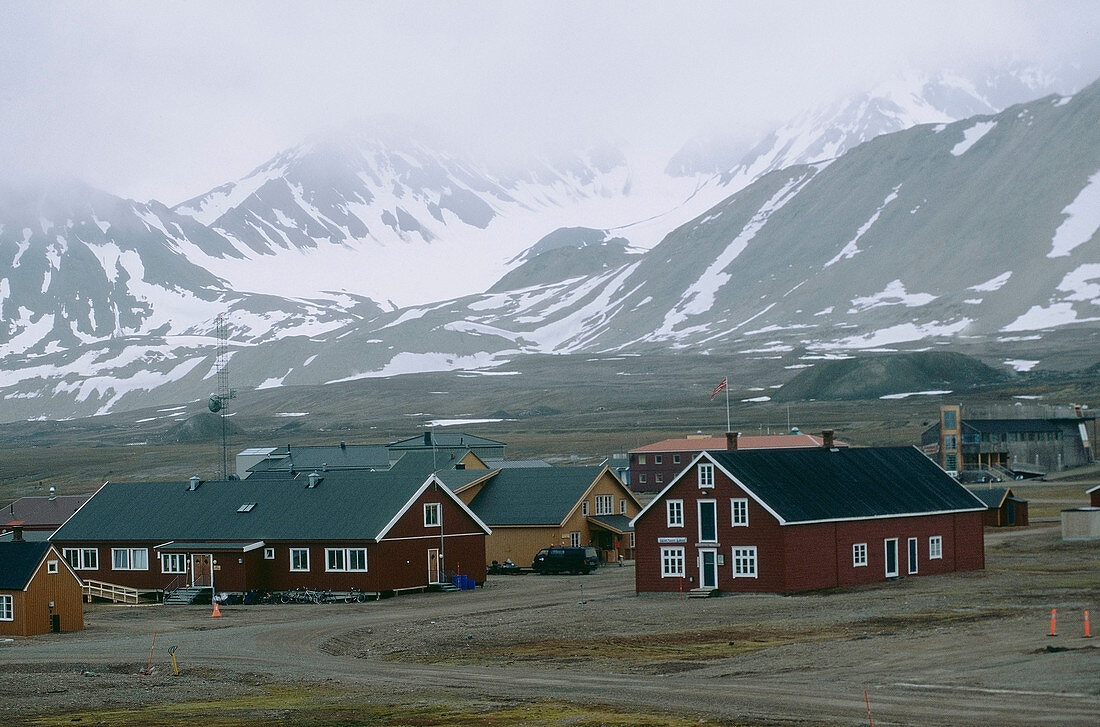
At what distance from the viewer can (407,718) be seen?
31.7 meters

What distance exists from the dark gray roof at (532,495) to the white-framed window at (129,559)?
58.4 feet

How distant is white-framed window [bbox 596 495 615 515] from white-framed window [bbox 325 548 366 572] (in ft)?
66.1

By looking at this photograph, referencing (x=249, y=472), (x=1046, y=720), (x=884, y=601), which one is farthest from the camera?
(x=249, y=472)

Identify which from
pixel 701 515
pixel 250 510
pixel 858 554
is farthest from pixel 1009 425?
pixel 250 510

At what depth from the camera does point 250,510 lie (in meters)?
70.9

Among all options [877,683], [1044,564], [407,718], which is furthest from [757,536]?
A: [407,718]

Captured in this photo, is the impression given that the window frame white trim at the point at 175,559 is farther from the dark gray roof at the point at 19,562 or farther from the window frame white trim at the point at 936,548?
the window frame white trim at the point at 936,548

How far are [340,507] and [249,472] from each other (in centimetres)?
2751

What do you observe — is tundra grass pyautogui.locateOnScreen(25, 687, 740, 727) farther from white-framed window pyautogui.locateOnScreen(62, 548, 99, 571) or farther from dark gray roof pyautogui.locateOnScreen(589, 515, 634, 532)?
dark gray roof pyautogui.locateOnScreen(589, 515, 634, 532)

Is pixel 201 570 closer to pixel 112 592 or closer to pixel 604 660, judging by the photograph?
pixel 112 592

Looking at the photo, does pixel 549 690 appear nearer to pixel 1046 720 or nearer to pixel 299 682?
pixel 299 682

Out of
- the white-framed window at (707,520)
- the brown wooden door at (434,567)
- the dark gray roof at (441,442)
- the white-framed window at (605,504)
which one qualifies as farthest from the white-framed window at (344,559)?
the dark gray roof at (441,442)

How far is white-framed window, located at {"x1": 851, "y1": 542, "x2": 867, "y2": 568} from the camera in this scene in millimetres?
59438

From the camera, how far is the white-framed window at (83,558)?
73188 mm
